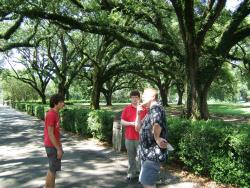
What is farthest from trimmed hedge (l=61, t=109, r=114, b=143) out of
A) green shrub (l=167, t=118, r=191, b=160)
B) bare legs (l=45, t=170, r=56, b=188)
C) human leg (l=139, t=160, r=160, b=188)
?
human leg (l=139, t=160, r=160, b=188)

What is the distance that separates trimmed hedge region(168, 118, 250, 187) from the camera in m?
6.70

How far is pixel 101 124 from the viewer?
539 inches

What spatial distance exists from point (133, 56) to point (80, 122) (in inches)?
666

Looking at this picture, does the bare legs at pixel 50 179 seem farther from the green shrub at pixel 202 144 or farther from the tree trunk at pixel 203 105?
the tree trunk at pixel 203 105

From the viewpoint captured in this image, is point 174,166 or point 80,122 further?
point 80,122

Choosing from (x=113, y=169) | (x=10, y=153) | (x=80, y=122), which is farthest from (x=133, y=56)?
(x=113, y=169)

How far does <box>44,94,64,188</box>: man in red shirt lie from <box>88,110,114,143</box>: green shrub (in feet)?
21.1

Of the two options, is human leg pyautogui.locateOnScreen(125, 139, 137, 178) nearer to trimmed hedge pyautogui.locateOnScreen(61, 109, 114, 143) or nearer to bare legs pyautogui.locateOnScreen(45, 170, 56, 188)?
bare legs pyautogui.locateOnScreen(45, 170, 56, 188)

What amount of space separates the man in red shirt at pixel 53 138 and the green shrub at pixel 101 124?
21.1 feet

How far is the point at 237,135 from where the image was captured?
6.87 m

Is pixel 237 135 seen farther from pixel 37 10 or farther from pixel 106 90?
pixel 106 90

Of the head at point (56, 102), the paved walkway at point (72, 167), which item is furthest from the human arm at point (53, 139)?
the paved walkway at point (72, 167)

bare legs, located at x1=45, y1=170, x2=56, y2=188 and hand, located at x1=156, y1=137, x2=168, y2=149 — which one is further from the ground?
hand, located at x1=156, y1=137, x2=168, y2=149

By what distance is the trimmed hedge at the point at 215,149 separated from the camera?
22.0ft
